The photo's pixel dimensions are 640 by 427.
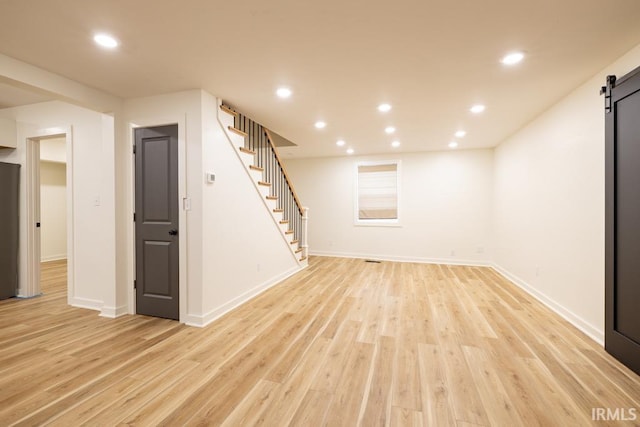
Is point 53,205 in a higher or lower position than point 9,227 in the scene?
higher

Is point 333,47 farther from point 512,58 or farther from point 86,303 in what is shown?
point 86,303

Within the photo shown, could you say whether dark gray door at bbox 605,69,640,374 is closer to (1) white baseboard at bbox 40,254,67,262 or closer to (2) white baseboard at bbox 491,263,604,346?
(2) white baseboard at bbox 491,263,604,346

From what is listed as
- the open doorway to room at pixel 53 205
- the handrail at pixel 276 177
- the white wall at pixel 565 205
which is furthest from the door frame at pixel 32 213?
the white wall at pixel 565 205

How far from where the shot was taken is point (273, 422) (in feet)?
5.33

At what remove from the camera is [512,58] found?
8.02 feet

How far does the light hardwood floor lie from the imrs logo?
4 cm

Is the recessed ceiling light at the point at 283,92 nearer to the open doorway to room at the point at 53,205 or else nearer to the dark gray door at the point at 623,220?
the dark gray door at the point at 623,220

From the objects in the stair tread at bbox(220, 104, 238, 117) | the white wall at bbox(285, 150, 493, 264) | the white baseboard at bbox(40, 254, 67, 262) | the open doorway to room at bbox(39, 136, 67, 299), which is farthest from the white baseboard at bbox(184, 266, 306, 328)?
the white baseboard at bbox(40, 254, 67, 262)

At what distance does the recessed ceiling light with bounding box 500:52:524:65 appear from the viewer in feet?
7.80

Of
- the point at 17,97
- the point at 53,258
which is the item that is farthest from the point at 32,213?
the point at 53,258

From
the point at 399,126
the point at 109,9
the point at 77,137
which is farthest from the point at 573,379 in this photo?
the point at 77,137

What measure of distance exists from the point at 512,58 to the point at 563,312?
2861 millimetres

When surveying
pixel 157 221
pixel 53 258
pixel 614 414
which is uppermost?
pixel 157 221

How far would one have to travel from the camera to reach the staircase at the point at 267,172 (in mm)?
3677
